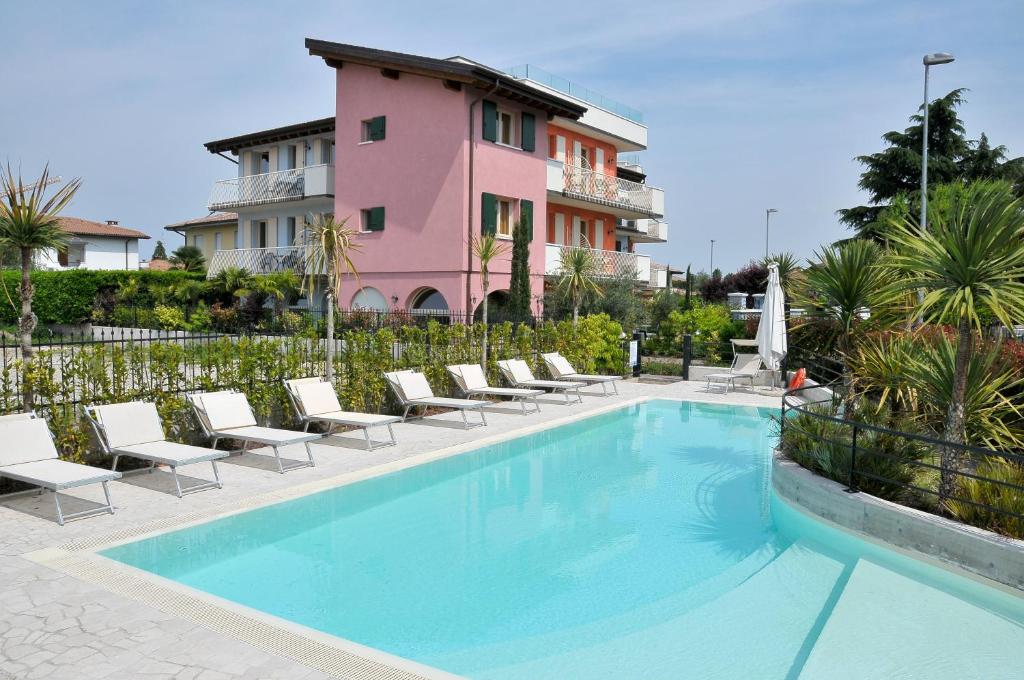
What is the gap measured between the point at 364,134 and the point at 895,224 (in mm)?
21467

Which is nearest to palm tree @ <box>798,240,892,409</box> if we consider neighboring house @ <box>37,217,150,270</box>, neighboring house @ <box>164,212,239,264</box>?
neighboring house @ <box>164,212,239,264</box>

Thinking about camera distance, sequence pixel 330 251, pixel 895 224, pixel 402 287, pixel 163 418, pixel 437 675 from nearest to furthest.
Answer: pixel 437 675 → pixel 895 224 → pixel 163 418 → pixel 330 251 → pixel 402 287

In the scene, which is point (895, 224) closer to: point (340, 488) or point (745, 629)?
point (745, 629)

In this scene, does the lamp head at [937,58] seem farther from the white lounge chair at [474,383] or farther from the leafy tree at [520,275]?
the white lounge chair at [474,383]

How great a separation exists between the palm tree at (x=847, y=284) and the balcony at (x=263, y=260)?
2160 cm

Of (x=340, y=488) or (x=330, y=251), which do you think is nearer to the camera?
(x=340, y=488)

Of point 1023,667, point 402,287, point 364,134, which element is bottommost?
point 1023,667

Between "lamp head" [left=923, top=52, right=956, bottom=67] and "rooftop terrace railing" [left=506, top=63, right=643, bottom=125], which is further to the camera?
"rooftop terrace railing" [left=506, top=63, right=643, bottom=125]

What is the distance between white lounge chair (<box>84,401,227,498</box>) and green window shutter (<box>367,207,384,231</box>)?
17.5 metres

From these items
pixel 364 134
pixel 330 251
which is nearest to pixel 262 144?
pixel 364 134

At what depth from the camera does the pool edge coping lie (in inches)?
175

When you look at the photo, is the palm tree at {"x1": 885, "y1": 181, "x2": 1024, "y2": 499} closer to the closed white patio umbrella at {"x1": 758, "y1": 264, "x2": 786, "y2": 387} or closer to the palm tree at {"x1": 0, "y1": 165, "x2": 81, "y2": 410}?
the closed white patio umbrella at {"x1": 758, "y1": 264, "x2": 786, "y2": 387}

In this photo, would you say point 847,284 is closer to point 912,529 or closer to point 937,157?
point 912,529

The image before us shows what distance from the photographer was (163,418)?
958 cm
